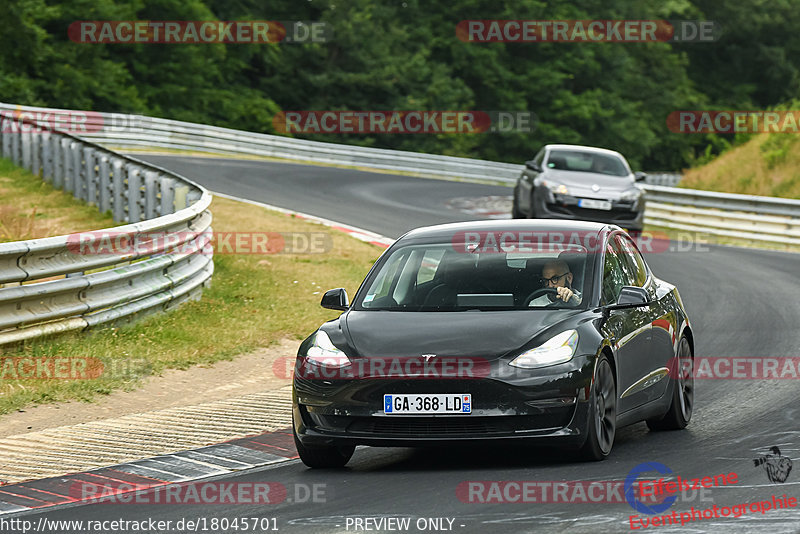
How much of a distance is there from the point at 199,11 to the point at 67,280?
45060 millimetres

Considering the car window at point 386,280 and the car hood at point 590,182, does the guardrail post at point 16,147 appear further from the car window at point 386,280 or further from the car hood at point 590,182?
the car window at point 386,280

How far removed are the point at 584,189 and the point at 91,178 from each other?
8.54 meters

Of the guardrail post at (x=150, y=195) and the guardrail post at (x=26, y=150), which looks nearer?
the guardrail post at (x=150, y=195)

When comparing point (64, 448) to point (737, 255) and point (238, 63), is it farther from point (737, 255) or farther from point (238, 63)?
point (238, 63)

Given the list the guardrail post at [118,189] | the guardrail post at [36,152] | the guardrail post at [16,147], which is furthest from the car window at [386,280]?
the guardrail post at [16,147]

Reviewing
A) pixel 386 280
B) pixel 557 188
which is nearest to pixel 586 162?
pixel 557 188

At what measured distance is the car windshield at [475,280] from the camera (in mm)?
8344

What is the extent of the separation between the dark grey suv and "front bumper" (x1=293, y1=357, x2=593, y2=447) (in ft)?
52.7

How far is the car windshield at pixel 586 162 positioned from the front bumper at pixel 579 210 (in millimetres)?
956

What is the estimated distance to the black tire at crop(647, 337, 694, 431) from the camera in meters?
9.12

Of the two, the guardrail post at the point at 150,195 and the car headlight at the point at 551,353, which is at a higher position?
the car headlight at the point at 551,353

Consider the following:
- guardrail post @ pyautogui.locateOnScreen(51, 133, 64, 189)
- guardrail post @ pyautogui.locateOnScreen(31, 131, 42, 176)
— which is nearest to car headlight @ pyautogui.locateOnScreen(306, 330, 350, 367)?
guardrail post @ pyautogui.locateOnScreen(51, 133, 64, 189)

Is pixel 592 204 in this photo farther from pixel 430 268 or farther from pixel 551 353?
pixel 551 353

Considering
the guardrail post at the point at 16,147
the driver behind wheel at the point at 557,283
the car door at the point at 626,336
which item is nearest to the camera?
the car door at the point at 626,336
